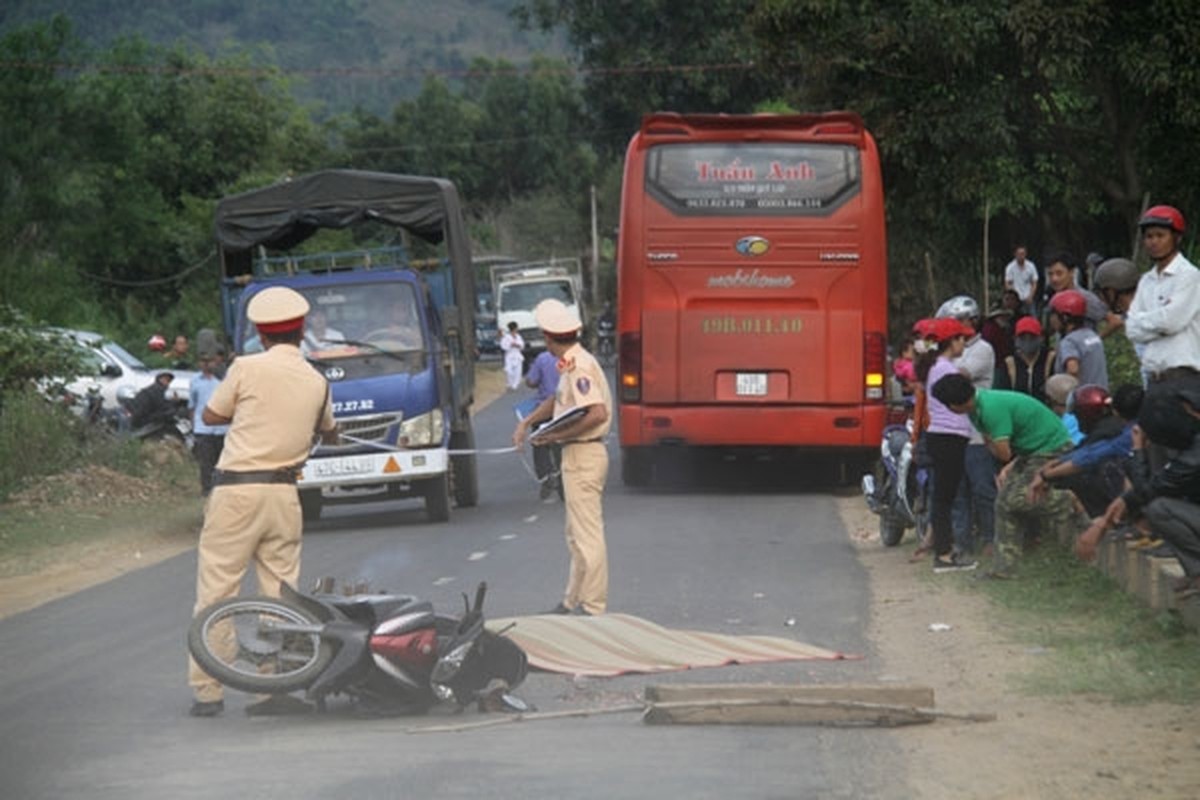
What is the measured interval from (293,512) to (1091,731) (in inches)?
148

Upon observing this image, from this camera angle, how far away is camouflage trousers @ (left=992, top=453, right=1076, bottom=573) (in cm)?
1421

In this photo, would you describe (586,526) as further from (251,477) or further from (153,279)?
(153,279)

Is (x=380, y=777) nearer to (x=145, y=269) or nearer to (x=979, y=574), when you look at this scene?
(x=979, y=574)

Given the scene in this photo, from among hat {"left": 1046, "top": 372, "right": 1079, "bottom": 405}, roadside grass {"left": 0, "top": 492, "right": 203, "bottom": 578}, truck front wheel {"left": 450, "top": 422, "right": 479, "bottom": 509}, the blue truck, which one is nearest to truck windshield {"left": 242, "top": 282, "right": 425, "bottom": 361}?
the blue truck

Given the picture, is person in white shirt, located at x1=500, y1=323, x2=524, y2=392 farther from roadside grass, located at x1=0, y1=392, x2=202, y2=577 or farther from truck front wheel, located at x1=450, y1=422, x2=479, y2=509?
truck front wheel, located at x1=450, y1=422, x2=479, y2=509

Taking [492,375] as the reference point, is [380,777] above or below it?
above

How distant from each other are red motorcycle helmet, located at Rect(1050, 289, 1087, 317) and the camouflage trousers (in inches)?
66.9

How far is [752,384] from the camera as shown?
21953mm

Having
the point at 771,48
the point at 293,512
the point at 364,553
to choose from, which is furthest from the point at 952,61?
the point at 293,512

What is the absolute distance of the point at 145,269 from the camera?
53.0 metres

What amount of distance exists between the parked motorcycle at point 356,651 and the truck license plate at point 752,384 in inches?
487

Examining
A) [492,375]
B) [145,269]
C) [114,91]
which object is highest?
[114,91]

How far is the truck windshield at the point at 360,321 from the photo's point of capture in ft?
67.4

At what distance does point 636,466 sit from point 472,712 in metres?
13.9
